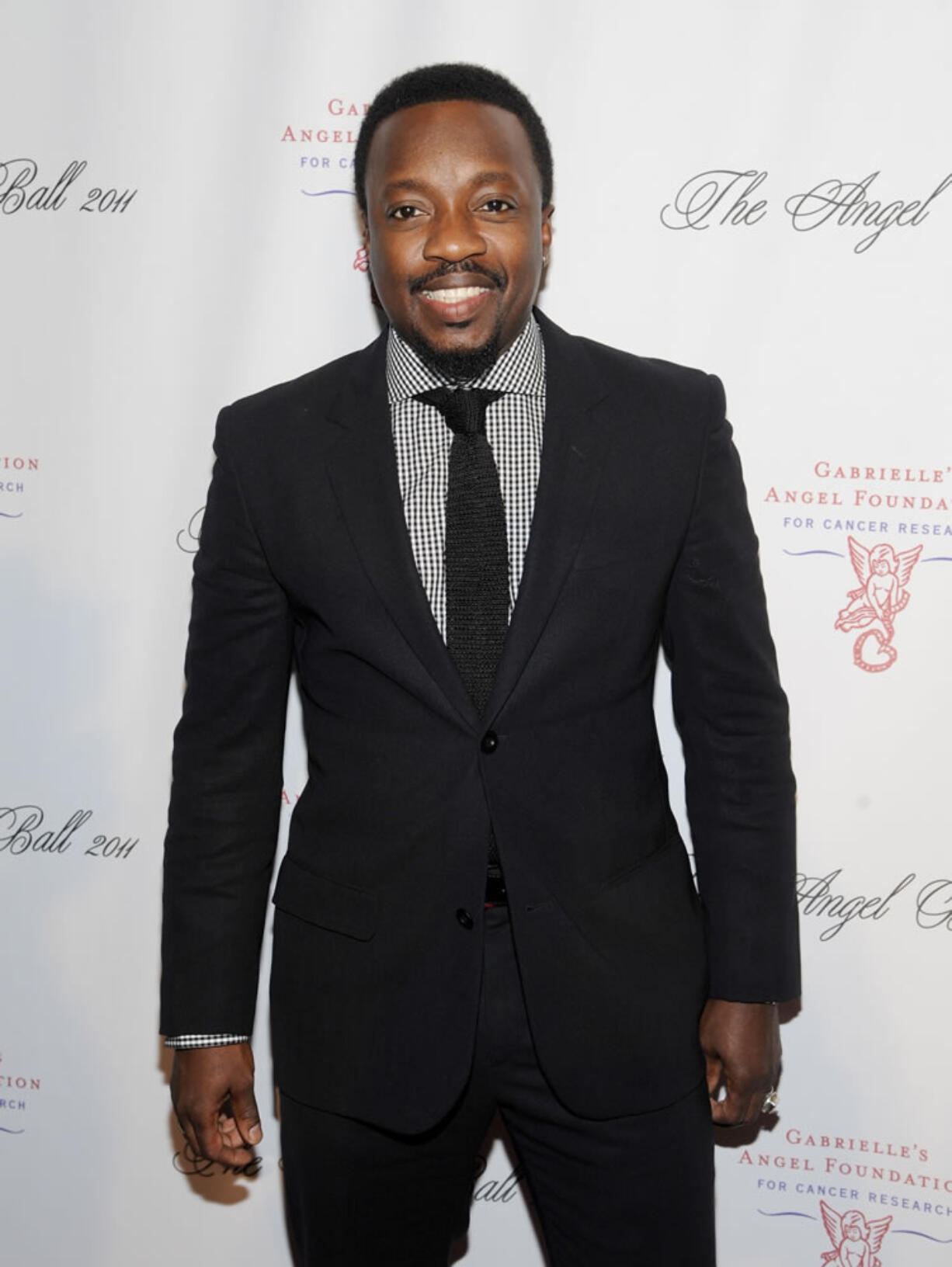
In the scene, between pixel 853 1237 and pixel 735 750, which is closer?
pixel 735 750

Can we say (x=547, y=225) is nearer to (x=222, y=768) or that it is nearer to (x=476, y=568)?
(x=476, y=568)

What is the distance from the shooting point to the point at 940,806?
6.44ft

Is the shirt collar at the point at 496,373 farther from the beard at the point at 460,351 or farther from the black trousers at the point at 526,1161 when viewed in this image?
the black trousers at the point at 526,1161

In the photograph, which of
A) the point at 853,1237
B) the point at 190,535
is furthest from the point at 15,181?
the point at 853,1237

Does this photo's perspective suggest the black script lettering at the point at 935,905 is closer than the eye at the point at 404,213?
No

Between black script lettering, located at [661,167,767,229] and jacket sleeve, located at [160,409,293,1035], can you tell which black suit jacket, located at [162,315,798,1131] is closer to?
jacket sleeve, located at [160,409,293,1035]

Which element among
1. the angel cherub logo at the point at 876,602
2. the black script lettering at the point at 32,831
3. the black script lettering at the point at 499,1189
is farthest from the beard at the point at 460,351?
the black script lettering at the point at 499,1189

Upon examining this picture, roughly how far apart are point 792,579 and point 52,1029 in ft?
4.80

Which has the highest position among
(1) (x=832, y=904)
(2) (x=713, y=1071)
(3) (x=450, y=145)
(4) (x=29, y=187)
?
(4) (x=29, y=187)

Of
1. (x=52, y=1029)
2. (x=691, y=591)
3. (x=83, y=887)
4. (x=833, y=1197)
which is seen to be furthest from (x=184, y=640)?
(x=833, y=1197)

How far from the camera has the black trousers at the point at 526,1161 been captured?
1.55 m

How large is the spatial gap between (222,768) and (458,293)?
2.13 ft

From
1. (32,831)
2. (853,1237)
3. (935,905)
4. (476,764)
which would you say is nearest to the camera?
(476,764)

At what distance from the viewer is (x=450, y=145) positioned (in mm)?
1542
